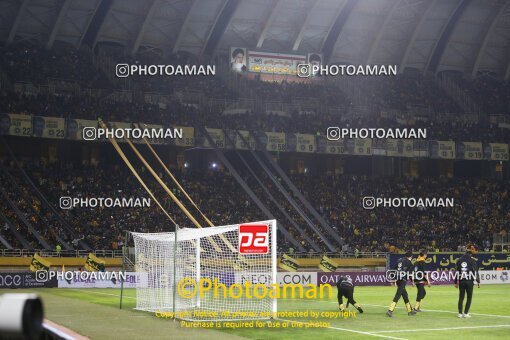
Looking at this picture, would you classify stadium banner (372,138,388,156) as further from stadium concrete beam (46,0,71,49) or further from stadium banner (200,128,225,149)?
stadium concrete beam (46,0,71,49)


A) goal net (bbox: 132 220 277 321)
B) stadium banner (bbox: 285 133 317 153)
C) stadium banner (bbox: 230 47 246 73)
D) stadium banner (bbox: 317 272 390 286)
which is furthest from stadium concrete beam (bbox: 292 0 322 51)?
goal net (bbox: 132 220 277 321)

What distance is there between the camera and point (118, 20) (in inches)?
2495

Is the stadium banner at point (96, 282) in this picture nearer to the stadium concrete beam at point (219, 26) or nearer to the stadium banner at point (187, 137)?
the stadium banner at point (187, 137)

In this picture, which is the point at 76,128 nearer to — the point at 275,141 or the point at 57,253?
the point at 57,253

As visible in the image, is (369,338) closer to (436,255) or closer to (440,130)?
(436,255)

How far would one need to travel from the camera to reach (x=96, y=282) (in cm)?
4056

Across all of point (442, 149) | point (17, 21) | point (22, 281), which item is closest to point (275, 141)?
point (442, 149)

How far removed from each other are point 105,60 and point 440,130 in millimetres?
30633

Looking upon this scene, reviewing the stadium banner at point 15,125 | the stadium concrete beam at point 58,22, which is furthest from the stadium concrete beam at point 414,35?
the stadium banner at point 15,125

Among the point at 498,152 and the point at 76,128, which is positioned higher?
the point at 498,152

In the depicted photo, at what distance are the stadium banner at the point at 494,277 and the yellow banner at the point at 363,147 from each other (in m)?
19.7

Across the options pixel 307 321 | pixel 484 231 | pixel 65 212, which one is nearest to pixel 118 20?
pixel 65 212

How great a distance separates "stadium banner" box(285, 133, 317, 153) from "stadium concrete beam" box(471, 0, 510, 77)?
20.6m

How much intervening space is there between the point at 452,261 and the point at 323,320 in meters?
28.6
